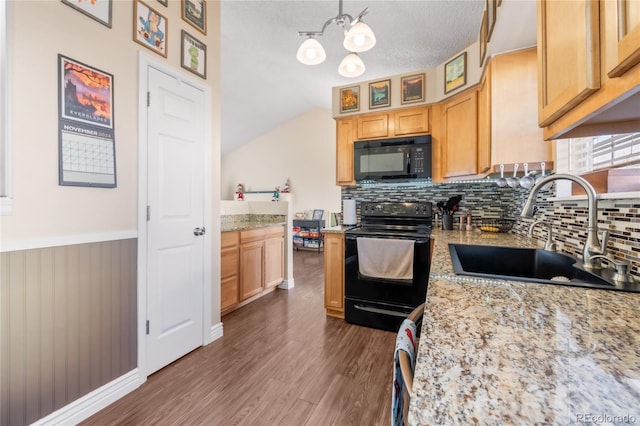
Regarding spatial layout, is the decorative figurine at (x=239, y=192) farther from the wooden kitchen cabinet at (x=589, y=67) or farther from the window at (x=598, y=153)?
the wooden kitchen cabinet at (x=589, y=67)

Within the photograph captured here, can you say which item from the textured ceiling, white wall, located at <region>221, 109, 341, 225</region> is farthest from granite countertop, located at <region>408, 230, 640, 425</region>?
white wall, located at <region>221, 109, 341, 225</region>

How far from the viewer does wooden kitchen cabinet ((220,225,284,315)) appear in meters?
2.85

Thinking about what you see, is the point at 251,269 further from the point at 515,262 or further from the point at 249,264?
the point at 515,262

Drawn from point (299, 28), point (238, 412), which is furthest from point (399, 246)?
point (299, 28)

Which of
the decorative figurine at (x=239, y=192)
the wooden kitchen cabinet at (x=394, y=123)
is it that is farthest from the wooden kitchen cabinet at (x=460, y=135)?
the decorative figurine at (x=239, y=192)

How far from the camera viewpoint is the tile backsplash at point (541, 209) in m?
1.01

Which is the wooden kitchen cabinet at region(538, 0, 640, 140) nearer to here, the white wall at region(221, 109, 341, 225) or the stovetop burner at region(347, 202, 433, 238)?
the stovetop burner at region(347, 202, 433, 238)

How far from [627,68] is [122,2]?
7.36 ft

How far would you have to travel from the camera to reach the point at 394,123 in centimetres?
288

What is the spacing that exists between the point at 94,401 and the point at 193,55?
2270 millimetres

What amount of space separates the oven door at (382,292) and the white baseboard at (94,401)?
166 centimetres

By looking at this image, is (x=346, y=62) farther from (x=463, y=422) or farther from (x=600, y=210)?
(x=463, y=422)

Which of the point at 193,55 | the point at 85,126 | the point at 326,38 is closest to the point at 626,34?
the point at 85,126

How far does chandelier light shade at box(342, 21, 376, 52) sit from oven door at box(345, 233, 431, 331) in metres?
1.51
